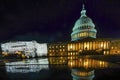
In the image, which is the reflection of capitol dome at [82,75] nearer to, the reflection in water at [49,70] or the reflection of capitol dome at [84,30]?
the reflection in water at [49,70]

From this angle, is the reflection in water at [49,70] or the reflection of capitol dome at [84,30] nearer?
the reflection in water at [49,70]

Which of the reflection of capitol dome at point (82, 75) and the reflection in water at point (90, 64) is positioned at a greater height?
the reflection of capitol dome at point (82, 75)

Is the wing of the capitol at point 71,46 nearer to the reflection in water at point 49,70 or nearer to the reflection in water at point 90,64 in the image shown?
the reflection in water at point 90,64

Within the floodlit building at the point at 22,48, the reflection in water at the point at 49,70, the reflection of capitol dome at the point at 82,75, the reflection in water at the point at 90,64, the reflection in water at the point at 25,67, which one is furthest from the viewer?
the floodlit building at the point at 22,48

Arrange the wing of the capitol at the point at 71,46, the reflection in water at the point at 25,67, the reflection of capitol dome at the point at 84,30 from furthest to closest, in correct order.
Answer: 1. the reflection of capitol dome at the point at 84,30
2. the wing of the capitol at the point at 71,46
3. the reflection in water at the point at 25,67

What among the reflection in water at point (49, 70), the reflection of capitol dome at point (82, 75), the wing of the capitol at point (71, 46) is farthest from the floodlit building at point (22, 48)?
the reflection of capitol dome at point (82, 75)

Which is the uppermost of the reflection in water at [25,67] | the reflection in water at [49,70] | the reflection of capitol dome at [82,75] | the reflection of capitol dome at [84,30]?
the reflection of capitol dome at [84,30]

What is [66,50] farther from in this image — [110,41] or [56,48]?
[110,41]

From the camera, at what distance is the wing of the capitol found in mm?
58844

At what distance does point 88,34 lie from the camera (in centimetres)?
7600

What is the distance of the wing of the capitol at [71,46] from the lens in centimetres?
5884

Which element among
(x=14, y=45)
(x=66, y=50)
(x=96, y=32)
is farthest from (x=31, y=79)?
(x=96, y=32)

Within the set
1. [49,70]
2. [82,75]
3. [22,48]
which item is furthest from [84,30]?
[82,75]

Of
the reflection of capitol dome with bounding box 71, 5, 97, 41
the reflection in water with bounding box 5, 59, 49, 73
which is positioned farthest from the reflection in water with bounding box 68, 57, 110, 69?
the reflection of capitol dome with bounding box 71, 5, 97, 41
